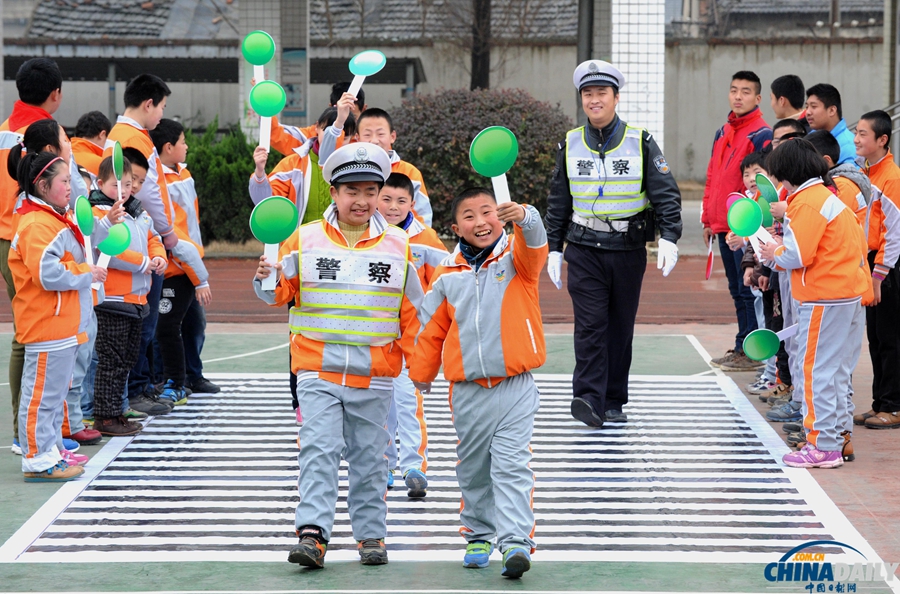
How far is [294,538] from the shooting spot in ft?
17.0

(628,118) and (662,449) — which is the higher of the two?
(628,118)

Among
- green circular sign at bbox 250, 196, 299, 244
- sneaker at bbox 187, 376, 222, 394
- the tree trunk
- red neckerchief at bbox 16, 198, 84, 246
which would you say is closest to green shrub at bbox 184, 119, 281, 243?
sneaker at bbox 187, 376, 222, 394

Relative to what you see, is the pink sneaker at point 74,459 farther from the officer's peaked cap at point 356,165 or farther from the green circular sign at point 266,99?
the officer's peaked cap at point 356,165

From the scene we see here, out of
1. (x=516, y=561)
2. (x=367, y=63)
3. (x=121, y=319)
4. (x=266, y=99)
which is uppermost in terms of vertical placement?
(x=367, y=63)

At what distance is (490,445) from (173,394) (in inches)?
146

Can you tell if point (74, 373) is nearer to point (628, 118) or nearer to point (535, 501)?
point (535, 501)

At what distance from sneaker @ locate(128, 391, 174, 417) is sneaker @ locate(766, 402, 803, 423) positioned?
401cm

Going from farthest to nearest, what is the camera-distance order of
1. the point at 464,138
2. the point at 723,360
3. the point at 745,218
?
the point at 464,138
the point at 723,360
the point at 745,218

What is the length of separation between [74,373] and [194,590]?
8.63ft

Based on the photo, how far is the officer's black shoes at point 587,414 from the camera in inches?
288

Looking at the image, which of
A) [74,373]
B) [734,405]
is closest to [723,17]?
[734,405]

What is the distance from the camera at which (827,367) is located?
245 inches

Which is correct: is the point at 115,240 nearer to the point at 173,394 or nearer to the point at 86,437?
the point at 86,437

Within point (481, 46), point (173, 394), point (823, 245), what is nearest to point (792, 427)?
point (823, 245)
